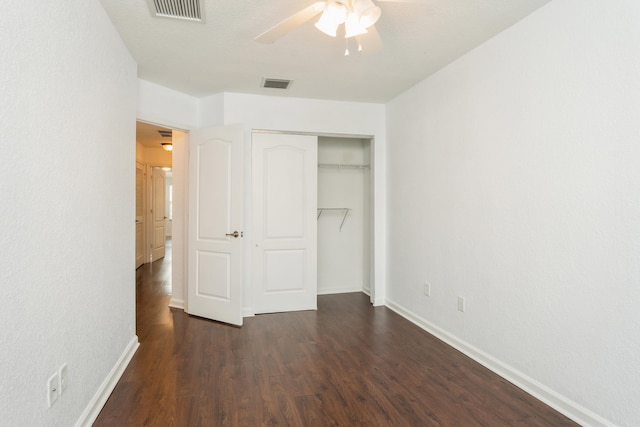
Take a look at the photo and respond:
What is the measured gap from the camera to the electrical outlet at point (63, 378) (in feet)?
5.64

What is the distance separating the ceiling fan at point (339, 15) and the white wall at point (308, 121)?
2103 millimetres

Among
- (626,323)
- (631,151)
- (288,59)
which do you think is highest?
(288,59)

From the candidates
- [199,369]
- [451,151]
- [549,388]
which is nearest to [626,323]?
[549,388]

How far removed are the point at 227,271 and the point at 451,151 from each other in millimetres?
2582

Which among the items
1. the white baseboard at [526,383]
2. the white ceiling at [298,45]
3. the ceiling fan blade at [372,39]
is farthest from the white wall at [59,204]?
the white baseboard at [526,383]

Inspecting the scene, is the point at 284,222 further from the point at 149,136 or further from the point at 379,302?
the point at 149,136

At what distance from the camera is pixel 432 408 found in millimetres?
2225

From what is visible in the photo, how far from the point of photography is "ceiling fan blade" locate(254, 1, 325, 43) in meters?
1.87

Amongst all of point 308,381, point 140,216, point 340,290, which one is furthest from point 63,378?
point 140,216

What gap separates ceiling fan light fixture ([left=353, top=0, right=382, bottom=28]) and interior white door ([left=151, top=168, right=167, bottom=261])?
7.32 meters

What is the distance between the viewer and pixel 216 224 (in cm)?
393

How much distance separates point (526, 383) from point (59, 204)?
300cm

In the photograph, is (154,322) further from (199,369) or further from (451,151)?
(451,151)

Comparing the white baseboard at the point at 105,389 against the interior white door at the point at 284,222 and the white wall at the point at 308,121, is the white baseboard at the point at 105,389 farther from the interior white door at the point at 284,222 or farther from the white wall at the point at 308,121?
the interior white door at the point at 284,222
